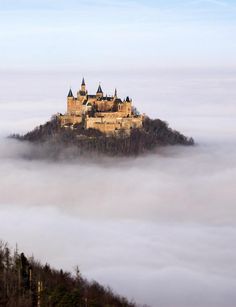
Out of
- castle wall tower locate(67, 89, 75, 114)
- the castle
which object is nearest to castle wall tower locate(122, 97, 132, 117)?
the castle

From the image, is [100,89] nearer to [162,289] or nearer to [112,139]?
[112,139]

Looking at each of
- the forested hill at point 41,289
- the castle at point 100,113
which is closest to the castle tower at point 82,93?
the castle at point 100,113

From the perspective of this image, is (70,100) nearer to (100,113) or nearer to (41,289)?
(100,113)

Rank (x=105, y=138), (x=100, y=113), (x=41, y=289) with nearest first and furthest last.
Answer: (x=41, y=289)
(x=100, y=113)
(x=105, y=138)

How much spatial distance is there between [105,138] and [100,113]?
245 centimetres

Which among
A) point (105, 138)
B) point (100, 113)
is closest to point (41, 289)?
point (100, 113)

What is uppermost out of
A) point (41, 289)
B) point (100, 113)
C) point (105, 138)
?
point (100, 113)

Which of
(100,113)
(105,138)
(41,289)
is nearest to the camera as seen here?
(41,289)

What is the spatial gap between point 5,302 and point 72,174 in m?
53.7

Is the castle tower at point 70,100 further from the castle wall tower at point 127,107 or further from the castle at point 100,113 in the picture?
the castle wall tower at point 127,107

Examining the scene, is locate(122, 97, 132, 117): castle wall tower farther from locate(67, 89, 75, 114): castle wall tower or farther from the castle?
locate(67, 89, 75, 114): castle wall tower

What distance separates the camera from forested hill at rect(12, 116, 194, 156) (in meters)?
64.9

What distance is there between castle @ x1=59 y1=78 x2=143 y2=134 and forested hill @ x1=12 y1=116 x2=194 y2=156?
1.80 ft

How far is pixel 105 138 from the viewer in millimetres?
65312
